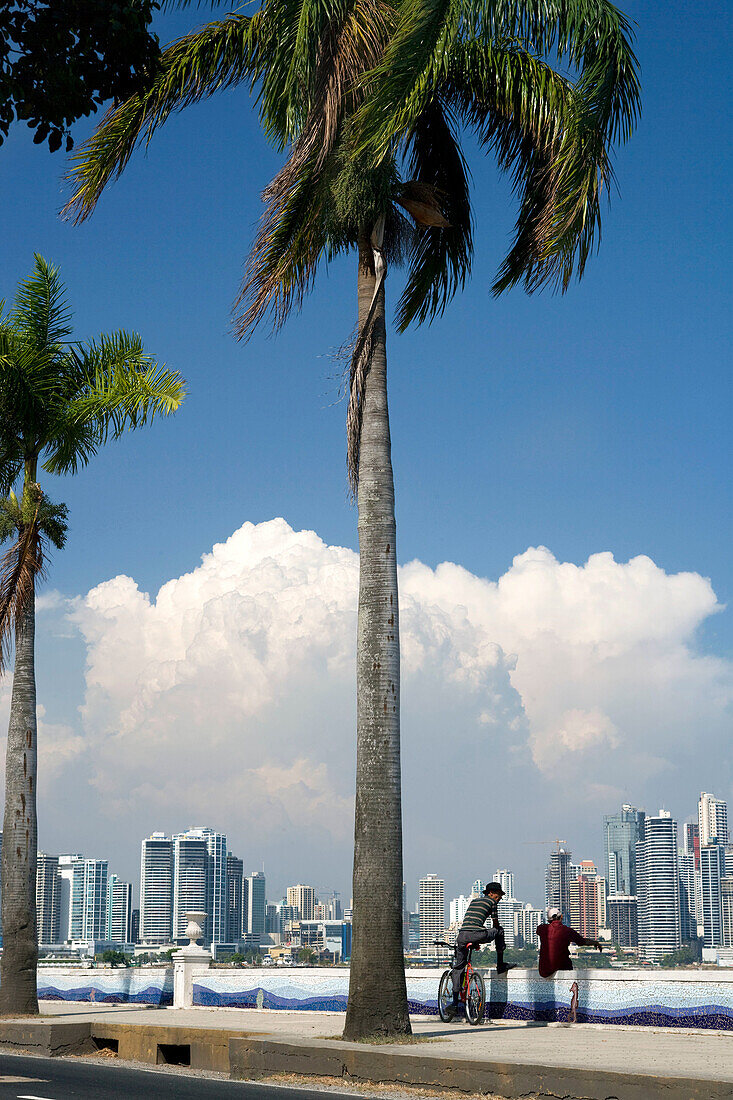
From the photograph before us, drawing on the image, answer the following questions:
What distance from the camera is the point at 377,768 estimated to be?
13.6 meters

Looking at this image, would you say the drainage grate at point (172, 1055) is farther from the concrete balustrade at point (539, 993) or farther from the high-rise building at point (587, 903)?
the high-rise building at point (587, 903)

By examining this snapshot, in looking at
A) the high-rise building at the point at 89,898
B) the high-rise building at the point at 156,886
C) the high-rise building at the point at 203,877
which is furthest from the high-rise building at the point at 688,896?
the high-rise building at the point at 89,898

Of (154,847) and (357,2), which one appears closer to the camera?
(357,2)

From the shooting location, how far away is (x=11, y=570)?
20875 millimetres

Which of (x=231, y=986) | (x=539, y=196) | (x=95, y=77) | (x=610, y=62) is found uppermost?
(x=610, y=62)

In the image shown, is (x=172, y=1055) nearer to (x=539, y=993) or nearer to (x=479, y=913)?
(x=479, y=913)

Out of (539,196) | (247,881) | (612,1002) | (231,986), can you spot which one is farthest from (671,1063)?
(247,881)

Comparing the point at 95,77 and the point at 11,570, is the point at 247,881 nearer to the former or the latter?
the point at 11,570

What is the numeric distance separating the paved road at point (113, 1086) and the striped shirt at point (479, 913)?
435cm

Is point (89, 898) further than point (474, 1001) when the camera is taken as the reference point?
Yes

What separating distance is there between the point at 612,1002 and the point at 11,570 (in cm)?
1218

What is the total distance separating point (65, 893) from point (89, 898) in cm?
711

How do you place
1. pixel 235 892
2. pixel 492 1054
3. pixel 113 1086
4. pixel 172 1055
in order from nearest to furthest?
pixel 492 1054
pixel 113 1086
pixel 172 1055
pixel 235 892

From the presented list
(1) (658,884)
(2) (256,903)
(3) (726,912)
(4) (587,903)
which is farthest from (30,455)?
(2) (256,903)
